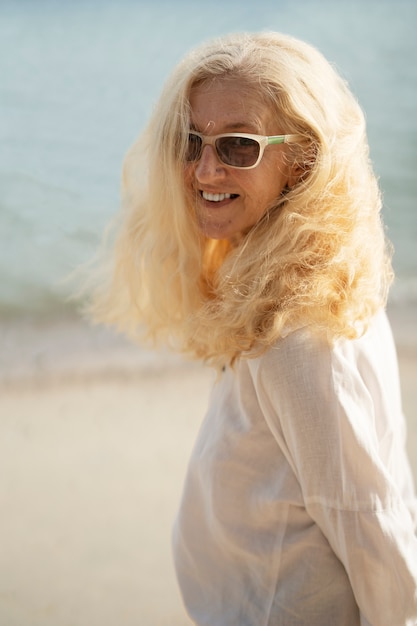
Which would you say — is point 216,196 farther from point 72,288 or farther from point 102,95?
point 102,95

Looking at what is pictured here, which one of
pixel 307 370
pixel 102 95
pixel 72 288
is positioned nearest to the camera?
pixel 307 370

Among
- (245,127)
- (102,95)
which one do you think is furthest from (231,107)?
(102,95)

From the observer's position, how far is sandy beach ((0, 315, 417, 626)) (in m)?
2.77

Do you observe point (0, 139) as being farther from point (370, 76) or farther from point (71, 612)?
point (71, 612)

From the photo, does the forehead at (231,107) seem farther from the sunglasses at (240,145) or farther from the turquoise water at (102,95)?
the turquoise water at (102,95)

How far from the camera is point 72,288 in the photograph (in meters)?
6.36

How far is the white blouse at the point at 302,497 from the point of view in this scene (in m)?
1.42

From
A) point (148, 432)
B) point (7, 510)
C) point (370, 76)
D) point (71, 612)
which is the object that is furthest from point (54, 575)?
point (370, 76)

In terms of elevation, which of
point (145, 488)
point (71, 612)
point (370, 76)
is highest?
point (370, 76)

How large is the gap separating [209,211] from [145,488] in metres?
1.98

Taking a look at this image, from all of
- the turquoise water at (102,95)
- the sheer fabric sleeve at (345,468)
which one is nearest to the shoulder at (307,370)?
the sheer fabric sleeve at (345,468)

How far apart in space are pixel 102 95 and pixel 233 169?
7.55m

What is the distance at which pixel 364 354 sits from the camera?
62.7 inches

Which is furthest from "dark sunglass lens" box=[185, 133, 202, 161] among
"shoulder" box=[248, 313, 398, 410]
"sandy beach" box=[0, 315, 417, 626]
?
"sandy beach" box=[0, 315, 417, 626]
